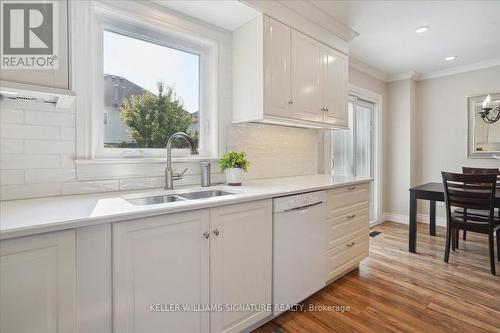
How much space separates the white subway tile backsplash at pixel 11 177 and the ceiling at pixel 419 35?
249 centimetres

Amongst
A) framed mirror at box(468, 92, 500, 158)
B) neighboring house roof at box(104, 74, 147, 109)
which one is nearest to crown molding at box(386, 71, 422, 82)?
framed mirror at box(468, 92, 500, 158)

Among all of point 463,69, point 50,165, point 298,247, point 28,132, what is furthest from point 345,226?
point 463,69

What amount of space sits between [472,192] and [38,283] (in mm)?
3488

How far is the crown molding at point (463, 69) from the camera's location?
12.1 feet

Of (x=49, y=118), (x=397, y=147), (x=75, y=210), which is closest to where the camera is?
(x=75, y=210)

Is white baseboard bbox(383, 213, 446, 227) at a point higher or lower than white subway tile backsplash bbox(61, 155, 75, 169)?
lower

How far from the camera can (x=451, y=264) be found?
2.75 meters

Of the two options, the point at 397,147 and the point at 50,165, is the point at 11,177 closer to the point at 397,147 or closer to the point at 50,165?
the point at 50,165

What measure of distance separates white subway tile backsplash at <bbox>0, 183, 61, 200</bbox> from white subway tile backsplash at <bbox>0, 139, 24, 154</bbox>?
187 millimetres

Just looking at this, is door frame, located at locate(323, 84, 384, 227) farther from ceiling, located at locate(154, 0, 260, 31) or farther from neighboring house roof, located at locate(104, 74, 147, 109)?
neighboring house roof, located at locate(104, 74, 147, 109)

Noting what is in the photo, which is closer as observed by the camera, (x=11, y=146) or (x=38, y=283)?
(x=38, y=283)

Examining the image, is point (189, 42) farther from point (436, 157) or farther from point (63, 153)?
point (436, 157)

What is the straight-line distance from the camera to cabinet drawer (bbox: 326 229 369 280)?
87.6 inches

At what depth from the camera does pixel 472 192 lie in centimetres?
262
